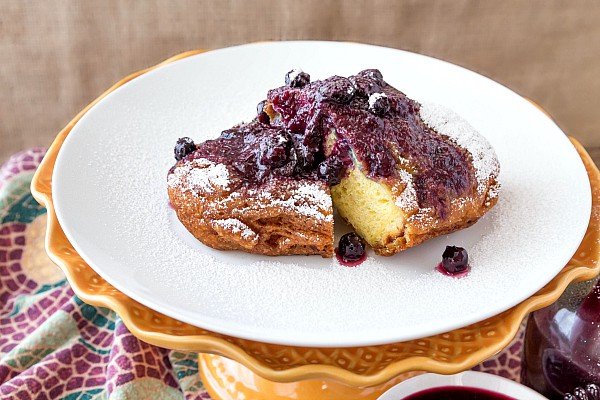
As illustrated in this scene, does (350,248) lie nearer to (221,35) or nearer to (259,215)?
(259,215)

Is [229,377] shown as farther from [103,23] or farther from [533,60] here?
[533,60]

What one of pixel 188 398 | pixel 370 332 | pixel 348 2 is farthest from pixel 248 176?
pixel 348 2

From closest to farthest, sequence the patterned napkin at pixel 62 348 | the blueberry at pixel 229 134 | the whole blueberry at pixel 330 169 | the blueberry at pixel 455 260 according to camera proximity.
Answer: the blueberry at pixel 455 260 → the whole blueberry at pixel 330 169 → the blueberry at pixel 229 134 → the patterned napkin at pixel 62 348

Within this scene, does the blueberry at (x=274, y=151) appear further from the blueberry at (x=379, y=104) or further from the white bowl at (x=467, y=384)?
the white bowl at (x=467, y=384)

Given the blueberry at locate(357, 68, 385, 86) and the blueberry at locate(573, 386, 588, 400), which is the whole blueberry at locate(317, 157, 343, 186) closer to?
the blueberry at locate(357, 68, 385, 86)

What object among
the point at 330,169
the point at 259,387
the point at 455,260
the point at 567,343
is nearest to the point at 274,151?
the point at 330,169

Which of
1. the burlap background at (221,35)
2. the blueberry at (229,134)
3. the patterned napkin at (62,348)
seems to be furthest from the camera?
the burlap background at (221,35)

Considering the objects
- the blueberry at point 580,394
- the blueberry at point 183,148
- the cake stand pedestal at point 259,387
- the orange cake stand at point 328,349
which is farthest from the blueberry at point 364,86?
the blueberry at point 580,394
